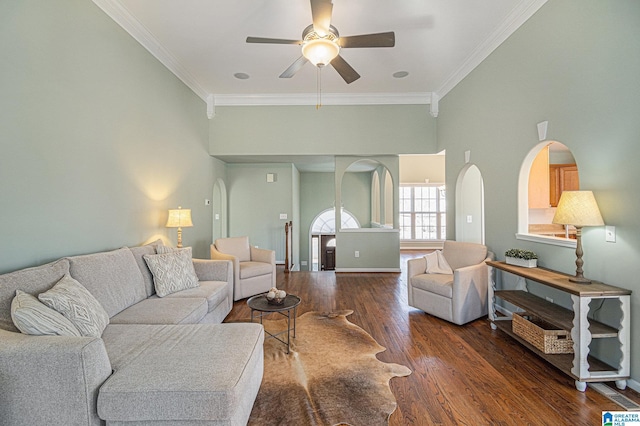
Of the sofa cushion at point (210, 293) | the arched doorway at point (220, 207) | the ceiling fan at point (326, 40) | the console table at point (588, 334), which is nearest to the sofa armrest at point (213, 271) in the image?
the sofa cushion at point (210, 293)

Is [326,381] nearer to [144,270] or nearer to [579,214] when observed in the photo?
[144,270]

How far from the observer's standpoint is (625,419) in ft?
6.06

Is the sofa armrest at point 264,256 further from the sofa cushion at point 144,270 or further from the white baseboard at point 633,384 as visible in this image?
the white baseboard at point 633,384

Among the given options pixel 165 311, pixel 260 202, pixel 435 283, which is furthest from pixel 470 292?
pixel 260 202

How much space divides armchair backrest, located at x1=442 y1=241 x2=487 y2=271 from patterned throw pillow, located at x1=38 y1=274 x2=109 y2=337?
3702 millimetres

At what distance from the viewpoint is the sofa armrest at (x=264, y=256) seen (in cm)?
458

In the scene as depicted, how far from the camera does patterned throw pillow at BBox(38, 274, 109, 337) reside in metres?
1.74

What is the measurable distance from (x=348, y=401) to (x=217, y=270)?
86.1 inches

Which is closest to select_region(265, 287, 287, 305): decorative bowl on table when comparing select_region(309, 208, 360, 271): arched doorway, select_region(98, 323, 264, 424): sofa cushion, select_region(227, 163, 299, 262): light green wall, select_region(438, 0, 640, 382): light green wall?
select_region(98, 323, 264, 424): sofa cushion

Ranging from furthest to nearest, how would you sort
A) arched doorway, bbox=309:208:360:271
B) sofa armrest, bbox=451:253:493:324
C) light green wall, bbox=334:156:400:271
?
arched doorway, bbox=309:208:360:271
light green wall, bbox=334:156:400:271
sofa armrest, bbox=451:253:493:324

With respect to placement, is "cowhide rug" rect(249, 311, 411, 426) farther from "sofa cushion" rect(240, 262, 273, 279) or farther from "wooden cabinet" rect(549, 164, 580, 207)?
"wooden cabinet" rect(549, 164, 580, 207)

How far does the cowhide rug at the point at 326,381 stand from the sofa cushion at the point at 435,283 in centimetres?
102

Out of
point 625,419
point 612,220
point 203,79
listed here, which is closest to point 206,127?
point 203,79

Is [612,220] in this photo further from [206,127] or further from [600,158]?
[206,127]
